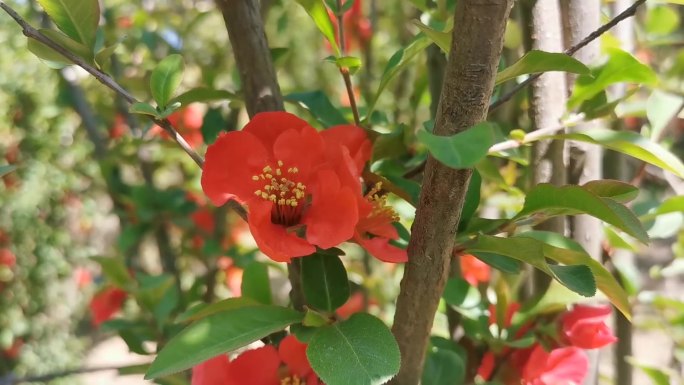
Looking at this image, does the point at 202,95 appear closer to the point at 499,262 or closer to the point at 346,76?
the point at 346,76

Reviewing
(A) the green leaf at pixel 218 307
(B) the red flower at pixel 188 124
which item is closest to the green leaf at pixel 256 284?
(A) the green leaf at pixel 218 307

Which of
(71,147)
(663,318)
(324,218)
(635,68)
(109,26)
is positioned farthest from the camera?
(71,147)

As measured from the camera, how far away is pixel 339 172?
48 centimetres

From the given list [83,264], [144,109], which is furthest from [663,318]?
[83,264]

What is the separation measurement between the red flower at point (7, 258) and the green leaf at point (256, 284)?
7.84ft

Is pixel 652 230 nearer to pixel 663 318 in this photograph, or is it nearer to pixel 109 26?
pixel 663 318

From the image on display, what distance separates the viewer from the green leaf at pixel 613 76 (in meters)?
0.57

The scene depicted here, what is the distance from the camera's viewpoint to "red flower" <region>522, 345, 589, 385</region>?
603 millimetres

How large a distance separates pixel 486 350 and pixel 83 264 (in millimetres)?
2611

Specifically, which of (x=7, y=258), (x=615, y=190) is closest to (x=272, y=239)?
(x=615, y=190)

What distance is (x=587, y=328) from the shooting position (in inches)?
23.8

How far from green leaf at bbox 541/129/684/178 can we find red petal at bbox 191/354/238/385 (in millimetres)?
323

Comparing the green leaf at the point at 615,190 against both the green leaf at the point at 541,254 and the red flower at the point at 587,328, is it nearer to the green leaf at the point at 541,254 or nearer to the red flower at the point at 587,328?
the green leaf at the point at 541,254

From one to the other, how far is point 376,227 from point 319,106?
6.9 inches
